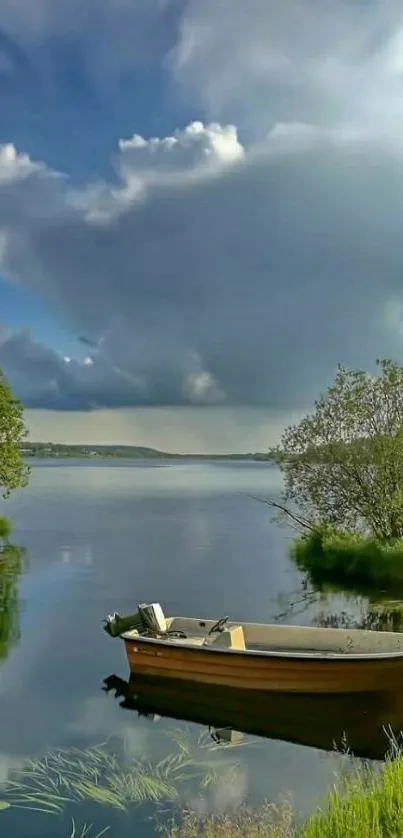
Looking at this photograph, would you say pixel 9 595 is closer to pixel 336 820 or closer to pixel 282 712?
pixel 282 712

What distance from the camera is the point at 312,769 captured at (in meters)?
12.8

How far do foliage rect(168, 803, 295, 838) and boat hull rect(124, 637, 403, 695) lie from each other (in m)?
4.80

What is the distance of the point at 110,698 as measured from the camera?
16562mm

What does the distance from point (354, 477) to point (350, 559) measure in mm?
3372

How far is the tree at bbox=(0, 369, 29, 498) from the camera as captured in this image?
3741cm

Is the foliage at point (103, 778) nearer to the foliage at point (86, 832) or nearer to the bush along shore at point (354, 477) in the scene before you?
the foliage at point (86, 832)

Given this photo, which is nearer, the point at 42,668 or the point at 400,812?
the point at 400,812

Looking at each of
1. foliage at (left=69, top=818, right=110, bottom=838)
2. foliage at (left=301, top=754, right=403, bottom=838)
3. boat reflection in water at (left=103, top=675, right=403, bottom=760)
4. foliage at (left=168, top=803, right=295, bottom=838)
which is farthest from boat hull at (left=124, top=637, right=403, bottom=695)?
foliage at (left=301, top=754, right=403, bottom=838)

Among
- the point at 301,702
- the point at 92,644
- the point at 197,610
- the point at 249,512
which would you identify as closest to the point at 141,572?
the point at 197,610

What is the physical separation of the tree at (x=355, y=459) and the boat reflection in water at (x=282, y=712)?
16045 millimetres

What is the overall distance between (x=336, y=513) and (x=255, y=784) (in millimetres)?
21917

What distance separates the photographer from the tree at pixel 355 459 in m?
31.4

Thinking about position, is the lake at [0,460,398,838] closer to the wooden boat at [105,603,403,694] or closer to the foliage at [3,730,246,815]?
the foliage at [3,730,246,815]

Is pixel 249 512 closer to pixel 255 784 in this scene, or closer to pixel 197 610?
pixel 197 610
